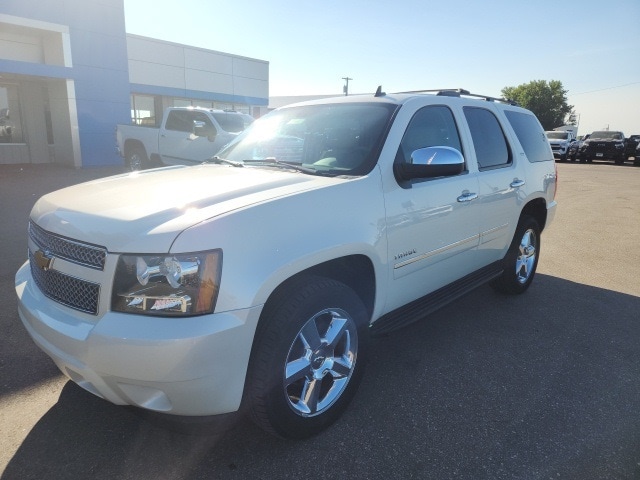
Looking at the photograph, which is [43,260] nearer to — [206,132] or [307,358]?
[307,358]

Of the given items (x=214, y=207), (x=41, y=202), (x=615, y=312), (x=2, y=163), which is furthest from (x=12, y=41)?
(x=615, y=312)

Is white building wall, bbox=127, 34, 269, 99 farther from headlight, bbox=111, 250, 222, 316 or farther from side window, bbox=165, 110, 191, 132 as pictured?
headlight, bbox=111, 250, 222, 316

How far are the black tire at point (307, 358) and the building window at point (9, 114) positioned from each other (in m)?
17.1

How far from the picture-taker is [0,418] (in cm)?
259

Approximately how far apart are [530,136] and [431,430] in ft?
11.4

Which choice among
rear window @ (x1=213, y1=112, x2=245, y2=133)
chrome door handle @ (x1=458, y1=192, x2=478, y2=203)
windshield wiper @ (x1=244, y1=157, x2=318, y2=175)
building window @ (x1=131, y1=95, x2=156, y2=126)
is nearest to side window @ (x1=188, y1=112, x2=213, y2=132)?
rear window @ (x1=213, y1=112, x2=245, y2=133)

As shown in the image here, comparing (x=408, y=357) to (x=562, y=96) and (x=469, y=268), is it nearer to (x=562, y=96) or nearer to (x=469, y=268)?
(x=469, y=268)

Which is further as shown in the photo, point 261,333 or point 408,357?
point 408,357

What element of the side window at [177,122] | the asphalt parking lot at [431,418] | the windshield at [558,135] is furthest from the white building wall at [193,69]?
the asphalt parking lot at [431,418]

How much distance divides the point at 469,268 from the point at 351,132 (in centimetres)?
158

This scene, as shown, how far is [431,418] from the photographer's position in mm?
2738

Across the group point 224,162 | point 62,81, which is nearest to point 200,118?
A: point 62,81

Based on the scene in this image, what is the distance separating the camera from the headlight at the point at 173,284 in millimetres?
1951

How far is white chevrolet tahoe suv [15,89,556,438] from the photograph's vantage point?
1957 millimetres
